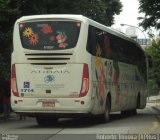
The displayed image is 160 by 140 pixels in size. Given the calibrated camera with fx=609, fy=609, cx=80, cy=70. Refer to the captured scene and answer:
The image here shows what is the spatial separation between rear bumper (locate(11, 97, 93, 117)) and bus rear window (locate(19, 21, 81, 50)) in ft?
6.09

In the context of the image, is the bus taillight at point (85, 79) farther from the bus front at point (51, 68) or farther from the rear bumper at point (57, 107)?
the rear bumper at point (57, 107)

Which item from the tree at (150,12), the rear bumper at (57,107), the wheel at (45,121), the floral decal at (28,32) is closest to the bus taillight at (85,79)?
the rear bumper at (57,107)

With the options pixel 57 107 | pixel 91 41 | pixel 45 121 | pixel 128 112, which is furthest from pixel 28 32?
pixel 128 112

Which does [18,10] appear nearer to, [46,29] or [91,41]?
[46,29]

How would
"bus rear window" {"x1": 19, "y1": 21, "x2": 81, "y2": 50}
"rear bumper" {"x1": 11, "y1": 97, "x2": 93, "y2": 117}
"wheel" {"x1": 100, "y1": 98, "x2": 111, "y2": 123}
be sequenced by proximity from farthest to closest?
"wheel" {"x1": 100, "y1": 98, "x2": 111, "y2": 123}, "bus rear window" {"x1": 19, "y1": 21, "x2": 81, "y2": 50}, "rear bumper" {"x1": 11, "y1": 97, "x2": 93, "y2": 117}

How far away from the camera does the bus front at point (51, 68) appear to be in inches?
836

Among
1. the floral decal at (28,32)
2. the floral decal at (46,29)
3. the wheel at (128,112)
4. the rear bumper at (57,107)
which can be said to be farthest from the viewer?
the wheel at (128,112)

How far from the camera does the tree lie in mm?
29206

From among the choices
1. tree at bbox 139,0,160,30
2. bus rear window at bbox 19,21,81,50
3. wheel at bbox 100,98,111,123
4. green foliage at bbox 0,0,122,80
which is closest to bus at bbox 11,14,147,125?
bus rear window at bbox 19,21,81,50

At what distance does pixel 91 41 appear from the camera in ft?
71.4

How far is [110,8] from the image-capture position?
5788 cm

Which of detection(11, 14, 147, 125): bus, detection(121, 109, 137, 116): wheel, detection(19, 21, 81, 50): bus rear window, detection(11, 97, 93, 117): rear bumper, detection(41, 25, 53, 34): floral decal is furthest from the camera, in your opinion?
detection(121, 109, 137, 116): wheel

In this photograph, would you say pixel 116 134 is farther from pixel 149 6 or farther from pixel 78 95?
pixel 149 6

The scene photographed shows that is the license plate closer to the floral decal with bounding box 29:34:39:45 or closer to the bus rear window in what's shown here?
the bus rear window
